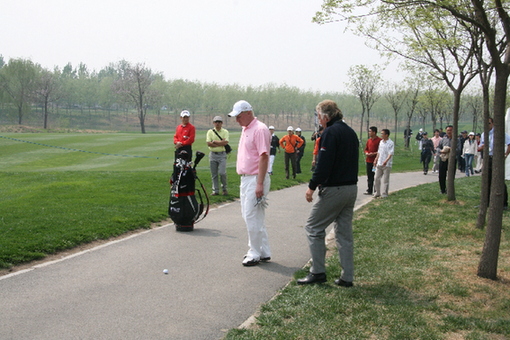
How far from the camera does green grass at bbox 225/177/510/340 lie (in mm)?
4371

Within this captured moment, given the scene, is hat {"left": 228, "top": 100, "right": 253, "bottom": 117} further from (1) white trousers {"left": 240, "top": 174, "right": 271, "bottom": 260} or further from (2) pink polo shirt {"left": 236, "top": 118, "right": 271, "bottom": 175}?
(1) white trousers {"left": 240, "top": 174, "right": 271, "bottom": 260}

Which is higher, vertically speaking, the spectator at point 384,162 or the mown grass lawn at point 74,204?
the spectator at point 384,162

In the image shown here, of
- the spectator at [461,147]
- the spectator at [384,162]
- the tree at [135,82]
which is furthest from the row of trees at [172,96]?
the spectator at [384,162]

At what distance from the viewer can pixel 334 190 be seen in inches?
224

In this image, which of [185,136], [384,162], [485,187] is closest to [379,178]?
[384,162]

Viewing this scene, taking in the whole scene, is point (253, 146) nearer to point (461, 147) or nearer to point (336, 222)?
point (336, 222)

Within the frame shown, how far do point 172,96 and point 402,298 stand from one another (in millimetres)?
106924

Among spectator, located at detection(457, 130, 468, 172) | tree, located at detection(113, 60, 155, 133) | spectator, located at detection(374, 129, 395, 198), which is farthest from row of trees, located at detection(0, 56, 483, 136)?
spectator, located at detection(374, 129, 395, 198)

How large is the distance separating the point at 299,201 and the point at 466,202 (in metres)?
4.24

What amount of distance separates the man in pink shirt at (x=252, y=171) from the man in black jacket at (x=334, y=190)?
1186mm

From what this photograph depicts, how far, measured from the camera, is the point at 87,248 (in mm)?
7711

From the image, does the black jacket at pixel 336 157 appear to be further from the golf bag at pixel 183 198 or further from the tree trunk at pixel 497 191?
the golf bag at pixel 183 198

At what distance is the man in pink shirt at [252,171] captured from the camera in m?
6.88

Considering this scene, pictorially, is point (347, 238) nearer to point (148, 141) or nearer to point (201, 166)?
point (201, 166)
